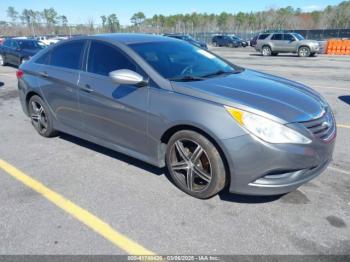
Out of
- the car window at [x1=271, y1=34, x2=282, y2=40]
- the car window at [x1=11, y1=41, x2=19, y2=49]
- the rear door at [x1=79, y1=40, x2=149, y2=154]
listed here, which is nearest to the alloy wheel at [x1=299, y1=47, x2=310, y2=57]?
the car window at [x1=271, y1=34, x2=282, y2=40]

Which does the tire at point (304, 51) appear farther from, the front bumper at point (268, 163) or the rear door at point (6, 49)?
the front bumper at point (268, 163)

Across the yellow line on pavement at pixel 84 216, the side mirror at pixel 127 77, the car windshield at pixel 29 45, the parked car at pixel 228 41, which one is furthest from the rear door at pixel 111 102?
the parked car at pixel 228 41

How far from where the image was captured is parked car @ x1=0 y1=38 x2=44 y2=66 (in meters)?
15.1

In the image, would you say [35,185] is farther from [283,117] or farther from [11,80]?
[11,80]

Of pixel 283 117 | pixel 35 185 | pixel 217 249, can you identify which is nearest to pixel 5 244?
pixel 35 185

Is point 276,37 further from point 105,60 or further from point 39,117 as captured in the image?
point 105,60

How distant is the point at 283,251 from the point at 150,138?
1751 millimetres

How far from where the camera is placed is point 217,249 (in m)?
2.73

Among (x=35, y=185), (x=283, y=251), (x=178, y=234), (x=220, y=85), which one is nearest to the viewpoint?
(x=283, y=251)

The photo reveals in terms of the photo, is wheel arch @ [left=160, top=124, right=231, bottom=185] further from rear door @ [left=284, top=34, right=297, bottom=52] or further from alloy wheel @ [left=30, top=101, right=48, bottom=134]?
rear door @ [left=284, top=34, right=297, bottom=52]

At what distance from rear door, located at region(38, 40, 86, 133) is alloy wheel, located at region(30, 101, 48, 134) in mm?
438

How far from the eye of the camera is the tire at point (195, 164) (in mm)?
3203

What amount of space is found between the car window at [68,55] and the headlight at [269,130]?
2592 mm

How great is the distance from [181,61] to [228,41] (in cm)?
3718
